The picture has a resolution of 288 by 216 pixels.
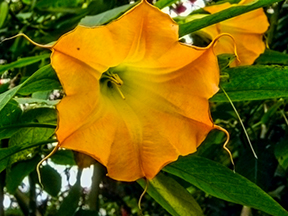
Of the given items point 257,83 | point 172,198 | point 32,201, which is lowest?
point 32,201

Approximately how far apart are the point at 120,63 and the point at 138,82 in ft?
0.18

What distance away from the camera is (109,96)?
586 mm

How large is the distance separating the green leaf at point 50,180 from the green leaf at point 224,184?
0.46 m

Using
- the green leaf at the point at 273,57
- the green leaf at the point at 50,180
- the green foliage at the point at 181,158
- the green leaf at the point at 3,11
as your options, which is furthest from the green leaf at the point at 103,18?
the green leaf at the point at 50,180

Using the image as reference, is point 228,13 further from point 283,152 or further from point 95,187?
point 95,187

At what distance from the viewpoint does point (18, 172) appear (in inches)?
35.9

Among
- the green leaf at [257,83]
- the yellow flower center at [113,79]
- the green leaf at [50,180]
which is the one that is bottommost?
the green leaf at [50,180]

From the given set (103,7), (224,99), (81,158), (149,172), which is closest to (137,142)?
(149,172)

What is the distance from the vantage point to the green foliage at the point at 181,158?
61 centimetres

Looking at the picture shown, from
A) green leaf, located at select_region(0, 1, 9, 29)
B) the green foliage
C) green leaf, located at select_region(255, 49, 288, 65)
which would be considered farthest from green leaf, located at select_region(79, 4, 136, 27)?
green leaf, located at select_region(0, 1, 9, 29)

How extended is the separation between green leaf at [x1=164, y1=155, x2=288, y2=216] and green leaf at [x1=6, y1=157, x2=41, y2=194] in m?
0.31

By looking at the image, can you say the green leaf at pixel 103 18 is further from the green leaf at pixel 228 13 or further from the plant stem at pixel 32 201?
the plant stem at pixel 32 201

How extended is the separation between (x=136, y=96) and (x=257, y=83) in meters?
0.13

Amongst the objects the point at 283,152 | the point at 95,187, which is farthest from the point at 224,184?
the point at 95,187
